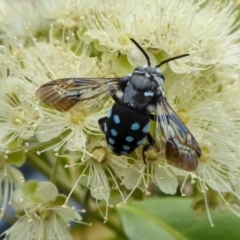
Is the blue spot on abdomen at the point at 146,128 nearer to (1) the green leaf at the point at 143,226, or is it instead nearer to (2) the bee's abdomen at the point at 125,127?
(2) the bee's abdomen at the point at 125,127

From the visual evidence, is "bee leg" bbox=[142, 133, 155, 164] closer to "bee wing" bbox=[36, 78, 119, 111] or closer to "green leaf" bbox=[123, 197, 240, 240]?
"bee wing" bbox=[36, 78, 119, 111]

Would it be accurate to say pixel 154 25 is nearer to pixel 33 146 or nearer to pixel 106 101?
pixel 106 101

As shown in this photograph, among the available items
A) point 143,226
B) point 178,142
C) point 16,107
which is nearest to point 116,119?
point 178,142

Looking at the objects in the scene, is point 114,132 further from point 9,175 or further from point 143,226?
point 143,226

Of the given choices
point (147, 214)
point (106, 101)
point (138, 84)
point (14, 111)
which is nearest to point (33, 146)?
point (14, 111)

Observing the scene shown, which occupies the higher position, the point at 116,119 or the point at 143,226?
the point at 116,119

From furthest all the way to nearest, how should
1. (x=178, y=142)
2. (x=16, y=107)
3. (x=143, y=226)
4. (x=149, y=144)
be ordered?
1. (x=143, y=226)
2. (x=16, y=107)
3. (x=149, y=144)
4. (x=178, y=142)

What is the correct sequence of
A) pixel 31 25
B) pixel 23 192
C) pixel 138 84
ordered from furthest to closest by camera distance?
pixel 31 25, pixel 23 192, pixel 138 84

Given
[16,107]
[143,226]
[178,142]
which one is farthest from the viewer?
[143,226]
